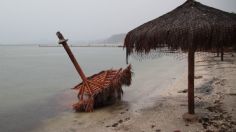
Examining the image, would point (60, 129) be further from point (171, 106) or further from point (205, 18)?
point (205, 18)

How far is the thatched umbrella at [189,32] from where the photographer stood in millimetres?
7172

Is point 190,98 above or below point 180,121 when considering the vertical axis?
above

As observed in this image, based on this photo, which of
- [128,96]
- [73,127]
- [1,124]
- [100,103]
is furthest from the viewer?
[128,96]

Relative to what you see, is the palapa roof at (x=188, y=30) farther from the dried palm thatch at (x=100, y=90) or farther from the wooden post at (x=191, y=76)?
the dried palm thatch at (x=100, y=90)

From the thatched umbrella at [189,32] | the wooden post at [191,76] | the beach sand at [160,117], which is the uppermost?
the thatched umbrella at [189,32]

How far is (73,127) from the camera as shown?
10000 mm

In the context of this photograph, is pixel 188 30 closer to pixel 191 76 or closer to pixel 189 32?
pixel 189 32

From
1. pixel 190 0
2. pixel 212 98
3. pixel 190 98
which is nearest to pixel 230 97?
pixel 212 98

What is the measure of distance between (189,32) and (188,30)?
0.26 ft

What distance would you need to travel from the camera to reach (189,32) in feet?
23.5

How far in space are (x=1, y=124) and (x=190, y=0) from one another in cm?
829

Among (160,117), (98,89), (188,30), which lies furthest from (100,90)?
(188,30)

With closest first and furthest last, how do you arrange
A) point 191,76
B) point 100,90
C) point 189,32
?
point 189,32, point 191,76, point 100,90

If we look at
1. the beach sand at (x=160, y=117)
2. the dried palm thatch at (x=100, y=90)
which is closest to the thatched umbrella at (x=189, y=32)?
the beach sand at (x=160, y=117)
